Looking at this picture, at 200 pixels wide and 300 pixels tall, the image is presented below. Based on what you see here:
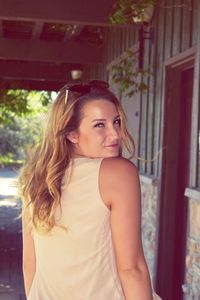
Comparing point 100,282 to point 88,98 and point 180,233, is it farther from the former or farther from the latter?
point 180,233

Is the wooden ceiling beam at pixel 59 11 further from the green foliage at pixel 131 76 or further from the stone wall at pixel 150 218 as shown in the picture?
the stone wall at pixel 150 218

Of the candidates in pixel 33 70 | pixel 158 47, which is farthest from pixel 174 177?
pixel 33 70

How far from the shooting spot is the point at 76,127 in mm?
1887

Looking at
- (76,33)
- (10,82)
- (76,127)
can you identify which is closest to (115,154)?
(76,127)

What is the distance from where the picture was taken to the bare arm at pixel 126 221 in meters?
1.71

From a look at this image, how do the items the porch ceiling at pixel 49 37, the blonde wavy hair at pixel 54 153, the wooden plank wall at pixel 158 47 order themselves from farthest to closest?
the porch ceiling at pixel 49 37, the wooden plank wall at pixel 158 47, the blonde wavy hair at pixel 54 153

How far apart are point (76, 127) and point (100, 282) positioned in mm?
475

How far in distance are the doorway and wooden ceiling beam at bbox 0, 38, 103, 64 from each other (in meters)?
3.95

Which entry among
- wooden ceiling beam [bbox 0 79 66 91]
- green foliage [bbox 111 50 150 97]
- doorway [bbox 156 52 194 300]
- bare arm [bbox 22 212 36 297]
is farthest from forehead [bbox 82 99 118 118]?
wooden ceiling beam [bbox 0 79 66 91]

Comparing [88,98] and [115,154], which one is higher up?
[88,98]

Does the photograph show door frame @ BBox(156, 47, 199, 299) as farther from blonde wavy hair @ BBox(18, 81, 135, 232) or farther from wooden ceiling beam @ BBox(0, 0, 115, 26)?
blonde wavy hair @ BBox(18, 81, 135, 232)

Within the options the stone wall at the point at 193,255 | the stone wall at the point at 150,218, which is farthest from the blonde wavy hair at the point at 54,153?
the stone wall at the point at 150,218

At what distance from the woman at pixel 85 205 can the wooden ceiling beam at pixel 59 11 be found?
4.46 m

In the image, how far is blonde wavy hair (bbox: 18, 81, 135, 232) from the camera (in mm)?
1815
